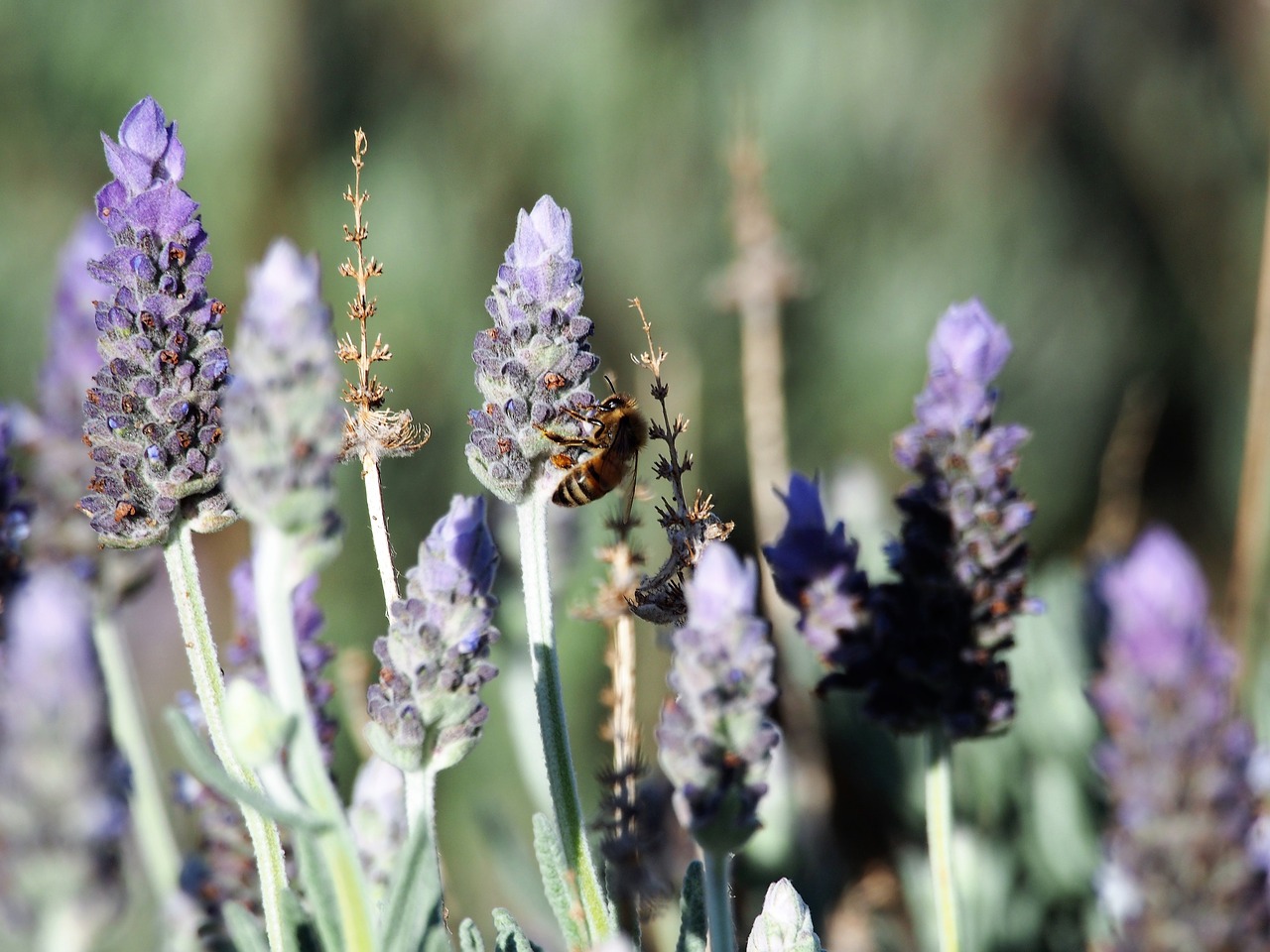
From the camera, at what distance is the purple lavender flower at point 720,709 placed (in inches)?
26.9

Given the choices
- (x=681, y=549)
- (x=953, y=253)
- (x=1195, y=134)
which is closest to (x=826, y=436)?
(x=953, y=253)

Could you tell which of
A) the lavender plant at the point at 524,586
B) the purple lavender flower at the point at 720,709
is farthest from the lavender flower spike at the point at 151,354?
the purple lavender flower at the point at 720,709

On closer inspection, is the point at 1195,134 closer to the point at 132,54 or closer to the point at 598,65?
the point at 598,65

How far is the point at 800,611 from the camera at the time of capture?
2.94 feet

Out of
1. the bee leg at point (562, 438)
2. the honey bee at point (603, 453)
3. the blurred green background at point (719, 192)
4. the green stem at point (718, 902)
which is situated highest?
the blurred green background at point (719, 192)

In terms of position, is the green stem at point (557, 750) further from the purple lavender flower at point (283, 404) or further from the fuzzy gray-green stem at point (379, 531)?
the purple lavender flower at point (283, 404)

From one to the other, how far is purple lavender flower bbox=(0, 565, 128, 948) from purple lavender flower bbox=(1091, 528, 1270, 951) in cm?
52

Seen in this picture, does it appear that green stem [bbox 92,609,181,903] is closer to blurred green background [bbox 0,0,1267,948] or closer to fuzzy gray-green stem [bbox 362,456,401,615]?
fuzzy gray-green stem [bbox 362,456,401,615]

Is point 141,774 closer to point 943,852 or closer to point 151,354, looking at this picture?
point 151,354

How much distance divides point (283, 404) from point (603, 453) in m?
0.43

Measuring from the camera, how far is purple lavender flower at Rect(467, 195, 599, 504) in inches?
32.5

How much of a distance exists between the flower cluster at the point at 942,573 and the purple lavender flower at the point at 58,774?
451 millimetres

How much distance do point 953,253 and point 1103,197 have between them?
611 mm

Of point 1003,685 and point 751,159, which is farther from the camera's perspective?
point 751,159
